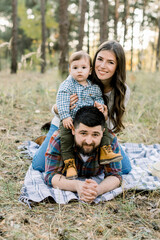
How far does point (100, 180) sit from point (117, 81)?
1146 millimetres

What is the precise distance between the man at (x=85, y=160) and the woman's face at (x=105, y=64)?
525 millimetres

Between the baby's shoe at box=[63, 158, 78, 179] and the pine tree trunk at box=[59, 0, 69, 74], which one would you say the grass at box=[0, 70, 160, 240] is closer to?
the baby's shoe at box=[63, 158, 78, 179]

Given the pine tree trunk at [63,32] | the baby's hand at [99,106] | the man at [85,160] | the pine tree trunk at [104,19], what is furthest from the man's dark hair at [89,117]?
the pine tree trunk at [104,19]

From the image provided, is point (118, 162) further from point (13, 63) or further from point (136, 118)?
point (13, 63)

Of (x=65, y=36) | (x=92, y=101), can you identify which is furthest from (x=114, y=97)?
(x=65, y=36)

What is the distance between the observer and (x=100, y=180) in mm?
2789

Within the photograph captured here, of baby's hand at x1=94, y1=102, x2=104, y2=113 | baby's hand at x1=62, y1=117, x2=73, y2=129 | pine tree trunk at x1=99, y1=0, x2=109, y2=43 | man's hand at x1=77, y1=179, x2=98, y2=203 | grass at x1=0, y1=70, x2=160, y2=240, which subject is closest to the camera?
grass at x1=0, y1=70, x2=160, y2=240

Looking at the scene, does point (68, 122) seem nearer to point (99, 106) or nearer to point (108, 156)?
point (99, 106)

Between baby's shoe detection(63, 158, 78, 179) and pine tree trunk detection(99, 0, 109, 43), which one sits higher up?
pine tree trunk detection(99, 0, 109, 43)

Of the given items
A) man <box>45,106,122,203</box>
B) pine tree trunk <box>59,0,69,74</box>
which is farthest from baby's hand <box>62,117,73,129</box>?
pine tree trunk <box>59,0,69,74</box>

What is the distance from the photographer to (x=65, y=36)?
7160mm

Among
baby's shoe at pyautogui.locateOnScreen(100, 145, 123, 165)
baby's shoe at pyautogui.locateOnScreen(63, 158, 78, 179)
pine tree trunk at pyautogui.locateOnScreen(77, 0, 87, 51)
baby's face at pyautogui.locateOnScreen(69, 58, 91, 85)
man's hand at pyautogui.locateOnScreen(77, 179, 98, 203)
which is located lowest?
man's hand at pyautogui.locateOnScreen(77, 179, 98, 203)

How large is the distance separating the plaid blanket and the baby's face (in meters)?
1.15

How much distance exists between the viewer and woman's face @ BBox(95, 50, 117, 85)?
2.64 m
